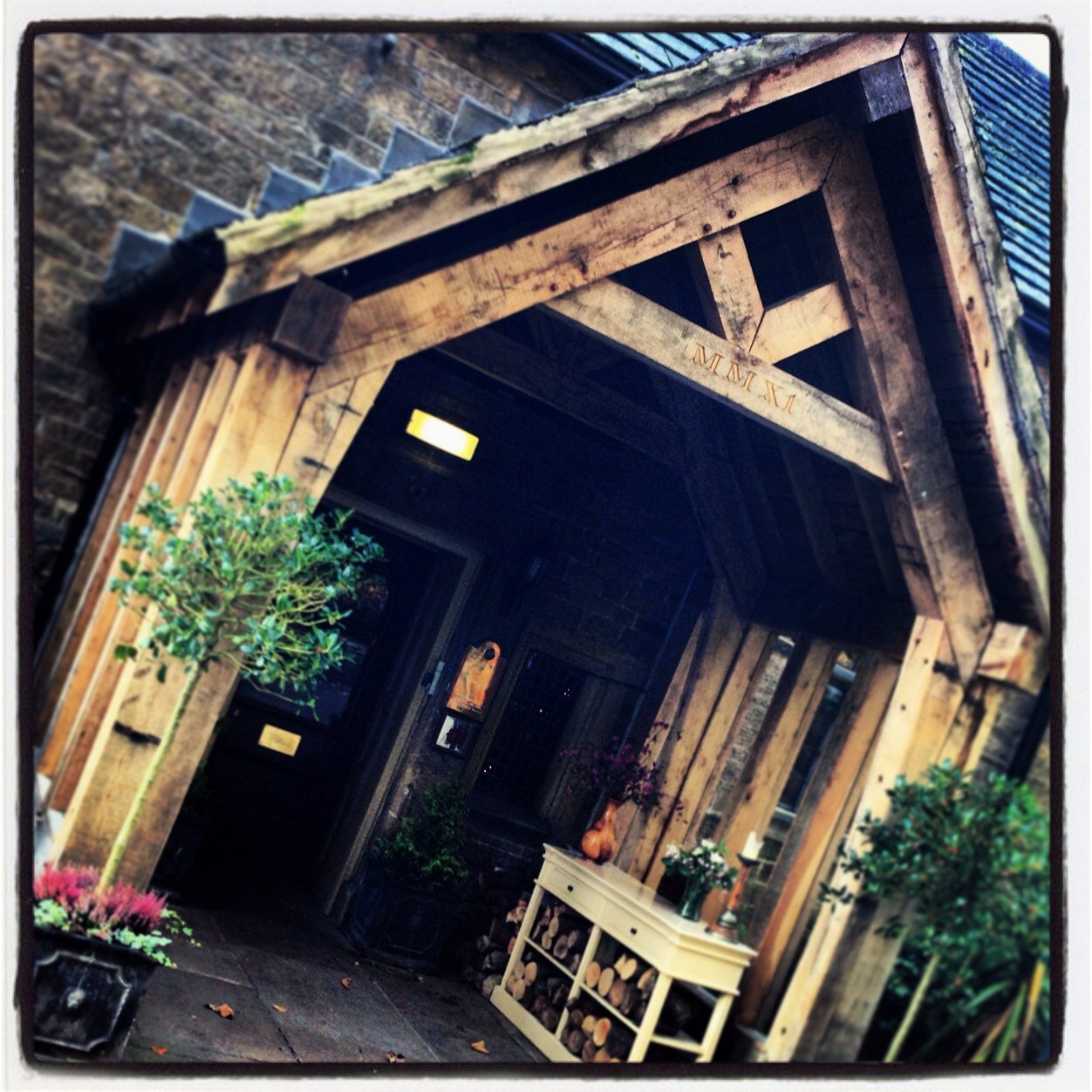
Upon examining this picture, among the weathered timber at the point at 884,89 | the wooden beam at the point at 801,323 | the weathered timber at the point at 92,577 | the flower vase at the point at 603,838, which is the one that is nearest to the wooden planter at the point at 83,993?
the weathered timber at the point at 92,577

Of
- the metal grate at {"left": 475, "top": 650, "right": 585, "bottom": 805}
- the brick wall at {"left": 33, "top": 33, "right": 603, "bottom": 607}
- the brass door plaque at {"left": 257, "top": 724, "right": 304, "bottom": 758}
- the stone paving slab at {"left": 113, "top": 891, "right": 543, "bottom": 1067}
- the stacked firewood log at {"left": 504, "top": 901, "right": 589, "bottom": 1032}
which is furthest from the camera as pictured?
the brass door plaque at {"left": 257, "top": 724, "right": 304, "bottom": 758}

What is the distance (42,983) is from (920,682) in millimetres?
3295

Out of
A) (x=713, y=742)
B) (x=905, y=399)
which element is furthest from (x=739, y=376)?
(x=713, y=742)

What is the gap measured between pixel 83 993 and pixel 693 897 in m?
2.29

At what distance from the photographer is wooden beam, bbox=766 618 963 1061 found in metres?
3.60

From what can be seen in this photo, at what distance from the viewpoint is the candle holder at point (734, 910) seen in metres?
3.93

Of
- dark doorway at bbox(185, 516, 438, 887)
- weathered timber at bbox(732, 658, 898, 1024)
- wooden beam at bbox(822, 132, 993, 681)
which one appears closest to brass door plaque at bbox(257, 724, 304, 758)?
dark doorway at bbox(185, 516, 438, 887)

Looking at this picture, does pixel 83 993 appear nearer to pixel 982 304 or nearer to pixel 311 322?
pixel 311 322

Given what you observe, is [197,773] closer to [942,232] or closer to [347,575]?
[347,575]

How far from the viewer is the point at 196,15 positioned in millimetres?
3244

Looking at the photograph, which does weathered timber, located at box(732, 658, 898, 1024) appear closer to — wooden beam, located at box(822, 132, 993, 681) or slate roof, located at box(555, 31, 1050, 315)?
wooden beam, located at box(822, 132, 993, 681)

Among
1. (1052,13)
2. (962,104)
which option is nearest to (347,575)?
(962,104)

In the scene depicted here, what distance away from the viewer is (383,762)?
13.5 feet

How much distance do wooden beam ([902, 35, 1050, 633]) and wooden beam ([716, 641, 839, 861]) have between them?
0.98 m
